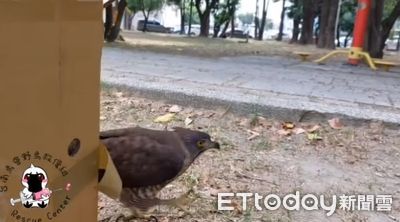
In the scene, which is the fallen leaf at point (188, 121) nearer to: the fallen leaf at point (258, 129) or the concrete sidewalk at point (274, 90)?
the concrete sidewalk at point (274, 90)

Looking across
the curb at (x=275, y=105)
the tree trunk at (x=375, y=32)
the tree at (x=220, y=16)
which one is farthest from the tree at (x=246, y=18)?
the curb at (x=275, y=105)

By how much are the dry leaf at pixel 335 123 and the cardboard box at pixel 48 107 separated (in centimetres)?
226

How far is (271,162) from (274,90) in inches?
72.1

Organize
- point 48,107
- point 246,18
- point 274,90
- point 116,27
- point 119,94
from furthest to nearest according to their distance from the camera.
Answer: point 246,18, point 116,27, point 274,90, point 119,94, point 48,107

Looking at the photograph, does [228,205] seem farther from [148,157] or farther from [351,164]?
[351,164]

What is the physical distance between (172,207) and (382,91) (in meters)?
3.73

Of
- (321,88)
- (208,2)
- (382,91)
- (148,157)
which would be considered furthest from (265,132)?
(208,2)

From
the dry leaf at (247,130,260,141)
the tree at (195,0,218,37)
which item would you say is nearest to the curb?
the dry leaf at (247,130,260,141)

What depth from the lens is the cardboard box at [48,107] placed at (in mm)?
966

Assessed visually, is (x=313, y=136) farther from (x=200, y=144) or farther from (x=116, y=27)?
(x=116, y=27)

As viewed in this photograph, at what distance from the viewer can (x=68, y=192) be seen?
1.16m

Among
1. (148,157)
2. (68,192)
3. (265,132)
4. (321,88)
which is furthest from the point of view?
(321,88)

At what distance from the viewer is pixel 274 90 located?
4234 millimetres

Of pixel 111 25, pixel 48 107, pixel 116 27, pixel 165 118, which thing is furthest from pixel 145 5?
pixel 48 107
